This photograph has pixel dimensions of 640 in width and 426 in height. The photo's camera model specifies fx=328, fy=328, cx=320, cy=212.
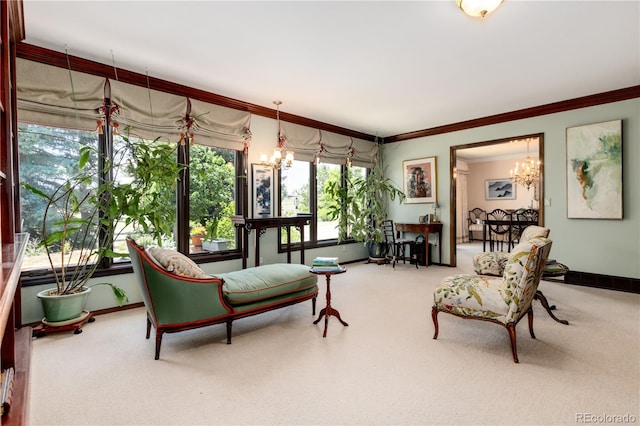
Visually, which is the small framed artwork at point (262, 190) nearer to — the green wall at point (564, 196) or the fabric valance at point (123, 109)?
the fabric valance at point (123, 109)

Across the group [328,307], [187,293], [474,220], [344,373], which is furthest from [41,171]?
[474,220]

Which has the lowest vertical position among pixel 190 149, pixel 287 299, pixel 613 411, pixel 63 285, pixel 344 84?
pixel 613 411

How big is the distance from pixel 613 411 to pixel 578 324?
1.57 metres

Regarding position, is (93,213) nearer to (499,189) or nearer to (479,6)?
(479,6)

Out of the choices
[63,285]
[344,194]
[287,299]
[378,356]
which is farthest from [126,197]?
[344,194]

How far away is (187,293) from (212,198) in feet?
7.02

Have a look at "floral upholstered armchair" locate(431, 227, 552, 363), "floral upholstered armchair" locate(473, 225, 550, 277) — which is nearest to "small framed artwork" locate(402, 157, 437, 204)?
"floral upholstered armchair" locate(473, 225, 550, 277)

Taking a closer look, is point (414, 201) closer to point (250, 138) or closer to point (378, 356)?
point (250, 138)

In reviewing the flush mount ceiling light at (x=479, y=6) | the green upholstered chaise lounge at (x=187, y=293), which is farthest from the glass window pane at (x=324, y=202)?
the flush mount ceiling light at (x=479, y=6)

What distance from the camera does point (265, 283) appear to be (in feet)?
9.77

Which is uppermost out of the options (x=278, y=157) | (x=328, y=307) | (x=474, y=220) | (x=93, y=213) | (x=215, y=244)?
(x=278, y=157)

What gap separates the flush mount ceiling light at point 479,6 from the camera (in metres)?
2.17

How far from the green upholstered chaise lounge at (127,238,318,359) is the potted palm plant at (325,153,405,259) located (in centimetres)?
330

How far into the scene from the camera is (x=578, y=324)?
10.3ft
